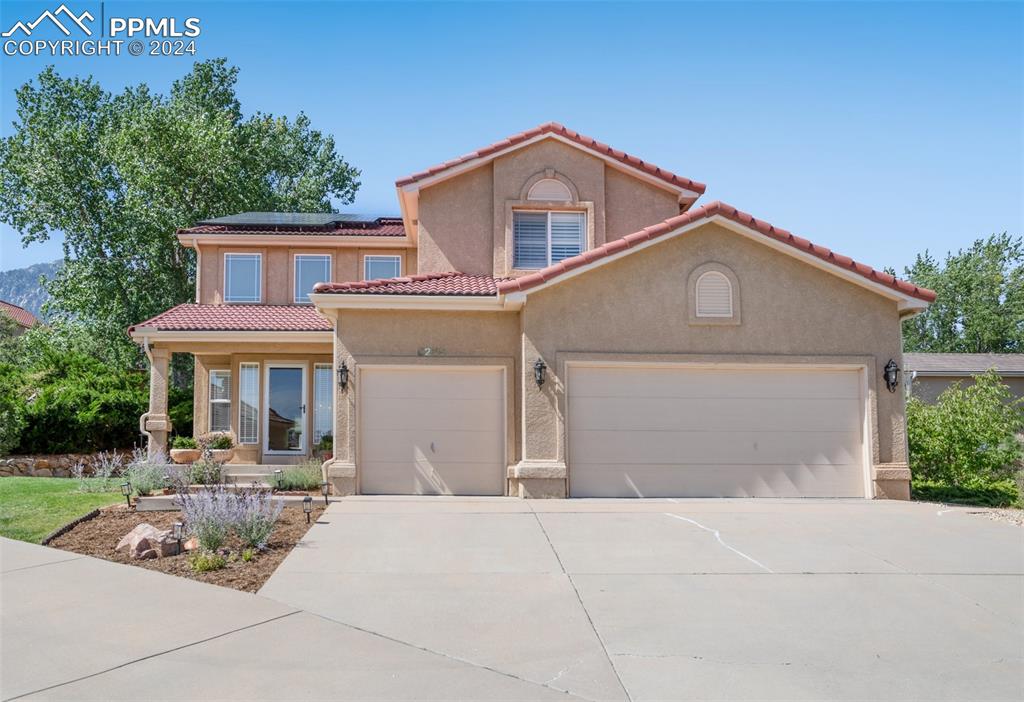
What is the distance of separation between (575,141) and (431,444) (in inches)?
274

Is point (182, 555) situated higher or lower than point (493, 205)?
lower

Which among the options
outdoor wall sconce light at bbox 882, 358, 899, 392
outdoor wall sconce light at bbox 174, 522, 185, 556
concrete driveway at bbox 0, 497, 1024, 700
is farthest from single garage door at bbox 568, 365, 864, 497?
outdoor wall sconce light at bbox 174, 522, 185, 556

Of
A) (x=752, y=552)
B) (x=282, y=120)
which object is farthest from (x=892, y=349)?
(x=282, y=120)

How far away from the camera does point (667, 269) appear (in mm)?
13242

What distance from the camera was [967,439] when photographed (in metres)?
15.4

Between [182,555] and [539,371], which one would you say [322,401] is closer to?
[539,371]

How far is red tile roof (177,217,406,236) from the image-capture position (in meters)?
19.5

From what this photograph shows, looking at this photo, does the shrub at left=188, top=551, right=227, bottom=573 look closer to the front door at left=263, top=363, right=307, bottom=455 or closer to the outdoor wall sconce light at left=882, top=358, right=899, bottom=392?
the front door at left=263, top=363, right=307, bottom=455

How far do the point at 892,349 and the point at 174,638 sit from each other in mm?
12084

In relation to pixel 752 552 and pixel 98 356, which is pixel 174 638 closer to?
pixel 752 552

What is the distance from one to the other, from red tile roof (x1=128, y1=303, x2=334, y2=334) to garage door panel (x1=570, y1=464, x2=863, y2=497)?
686cm

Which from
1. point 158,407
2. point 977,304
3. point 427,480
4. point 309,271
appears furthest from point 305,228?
point 977,304

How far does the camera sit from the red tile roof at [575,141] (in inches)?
609

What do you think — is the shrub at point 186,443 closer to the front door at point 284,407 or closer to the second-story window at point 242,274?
the front door at point 284,407
